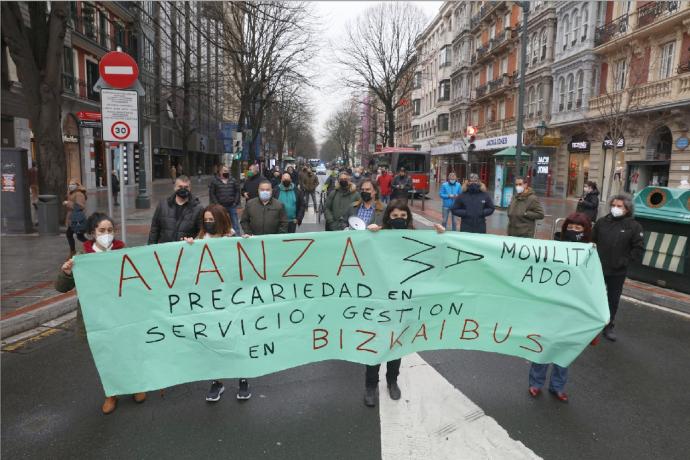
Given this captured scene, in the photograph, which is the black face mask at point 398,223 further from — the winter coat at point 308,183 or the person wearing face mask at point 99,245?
the winter coat at point 308,183

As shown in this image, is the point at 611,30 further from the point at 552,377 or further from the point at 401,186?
the point at 552,377

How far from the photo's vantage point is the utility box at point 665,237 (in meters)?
7.43

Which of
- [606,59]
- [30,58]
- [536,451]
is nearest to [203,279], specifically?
[536,451]

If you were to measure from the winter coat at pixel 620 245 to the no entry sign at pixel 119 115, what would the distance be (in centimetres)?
640

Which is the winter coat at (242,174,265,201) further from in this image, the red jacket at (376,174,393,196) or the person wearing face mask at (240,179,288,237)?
the red jacket at (376,174,393,196)

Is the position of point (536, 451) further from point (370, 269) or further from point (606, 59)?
point (606, 59)

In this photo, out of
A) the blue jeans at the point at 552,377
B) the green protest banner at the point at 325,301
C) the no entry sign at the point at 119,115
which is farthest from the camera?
the no entry sign at the point at 119,115

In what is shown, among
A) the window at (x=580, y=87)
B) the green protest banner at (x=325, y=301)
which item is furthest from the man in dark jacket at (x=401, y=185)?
the window at (x=580, y=87)

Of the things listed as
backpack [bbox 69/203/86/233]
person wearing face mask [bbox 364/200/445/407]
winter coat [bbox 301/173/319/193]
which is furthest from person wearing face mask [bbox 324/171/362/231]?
winter coat [bbox 301/173/319/193]

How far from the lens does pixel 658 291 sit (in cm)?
750

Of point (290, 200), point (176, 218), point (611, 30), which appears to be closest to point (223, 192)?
point (290, 200)

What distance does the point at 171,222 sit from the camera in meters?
5.49

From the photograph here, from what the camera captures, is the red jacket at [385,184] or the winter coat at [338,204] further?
the red jacket at [385,184]

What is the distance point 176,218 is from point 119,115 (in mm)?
2531
